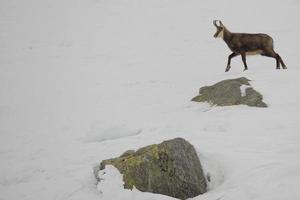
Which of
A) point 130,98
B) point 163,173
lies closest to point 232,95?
point 130,98

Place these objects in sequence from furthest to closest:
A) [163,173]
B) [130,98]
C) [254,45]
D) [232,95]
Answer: [254,45] < [130,98] < [232,95] < [163,173]

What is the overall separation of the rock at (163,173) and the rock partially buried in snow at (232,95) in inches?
168

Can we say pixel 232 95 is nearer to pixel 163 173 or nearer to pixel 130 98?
pixel 130 98

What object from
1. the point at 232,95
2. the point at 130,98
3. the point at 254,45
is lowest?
the point at 130,98

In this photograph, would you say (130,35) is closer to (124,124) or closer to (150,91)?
(150,91)

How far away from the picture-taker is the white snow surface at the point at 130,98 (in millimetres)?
5895

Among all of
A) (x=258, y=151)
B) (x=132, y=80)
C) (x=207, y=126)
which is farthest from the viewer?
(x=132, y=80)

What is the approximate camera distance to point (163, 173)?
5.32 meters

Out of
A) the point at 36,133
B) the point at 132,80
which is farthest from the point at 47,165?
the point at 132,80

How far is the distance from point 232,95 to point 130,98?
384 cm

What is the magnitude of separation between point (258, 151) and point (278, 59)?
7992 millimetres

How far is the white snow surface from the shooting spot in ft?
19.3

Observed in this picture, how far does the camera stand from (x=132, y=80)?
14922mm

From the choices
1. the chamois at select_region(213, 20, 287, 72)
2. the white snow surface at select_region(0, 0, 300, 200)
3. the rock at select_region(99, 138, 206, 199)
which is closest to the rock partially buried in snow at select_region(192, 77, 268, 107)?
the white snow surface at select_region(0, 0, 300, 200)
